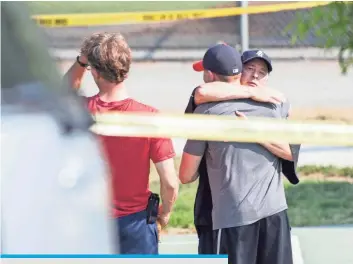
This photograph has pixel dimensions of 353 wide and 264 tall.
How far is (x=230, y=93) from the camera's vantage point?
296 cm

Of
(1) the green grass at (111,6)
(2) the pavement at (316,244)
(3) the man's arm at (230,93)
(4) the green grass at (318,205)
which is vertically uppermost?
(1) the green grass at (111,6)

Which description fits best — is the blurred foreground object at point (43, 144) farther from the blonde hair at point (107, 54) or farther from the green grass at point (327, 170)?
the green grass at point (327, 170)

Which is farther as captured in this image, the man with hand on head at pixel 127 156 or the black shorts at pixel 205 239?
the black shorts at pixel 205 239

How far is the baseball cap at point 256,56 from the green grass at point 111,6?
0.21 meters

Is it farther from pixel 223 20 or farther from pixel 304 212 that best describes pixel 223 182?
pixel 304 212

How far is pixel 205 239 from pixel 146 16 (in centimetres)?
80

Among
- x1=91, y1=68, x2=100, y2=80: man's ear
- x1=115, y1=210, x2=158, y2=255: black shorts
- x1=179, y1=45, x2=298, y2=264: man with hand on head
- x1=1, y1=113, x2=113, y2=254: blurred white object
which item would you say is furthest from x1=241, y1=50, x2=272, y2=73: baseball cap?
x1=1, y1=113, x2=113, y2=254: blurred white object

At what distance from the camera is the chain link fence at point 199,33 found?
295cm

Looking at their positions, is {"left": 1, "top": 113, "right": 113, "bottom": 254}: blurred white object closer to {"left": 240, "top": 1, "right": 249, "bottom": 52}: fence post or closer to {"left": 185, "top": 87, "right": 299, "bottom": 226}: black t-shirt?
{"left": 185, "top": 87, "right": 299, "bottom": 226}: black t-shirt

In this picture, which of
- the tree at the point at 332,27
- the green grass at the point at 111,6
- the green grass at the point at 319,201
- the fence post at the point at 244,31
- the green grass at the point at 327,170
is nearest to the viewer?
the tree at the point at 332,27

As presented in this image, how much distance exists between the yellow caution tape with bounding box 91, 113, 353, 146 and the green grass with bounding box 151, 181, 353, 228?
127cm

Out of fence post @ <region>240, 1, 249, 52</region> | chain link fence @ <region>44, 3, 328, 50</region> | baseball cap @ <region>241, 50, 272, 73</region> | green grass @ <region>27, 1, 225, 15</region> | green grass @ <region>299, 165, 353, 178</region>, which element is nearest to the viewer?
green grass @ <region>27, 1, 225, 15</region>

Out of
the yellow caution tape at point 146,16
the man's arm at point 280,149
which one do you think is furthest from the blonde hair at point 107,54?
the man's arm at point 280,149

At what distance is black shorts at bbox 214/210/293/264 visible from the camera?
9.86ft
